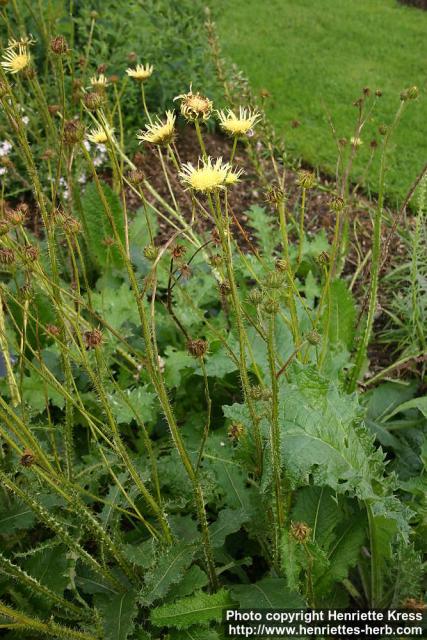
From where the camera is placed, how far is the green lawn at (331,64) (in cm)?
469

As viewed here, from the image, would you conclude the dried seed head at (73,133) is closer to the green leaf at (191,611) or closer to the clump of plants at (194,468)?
the clump of plants at (194,468)

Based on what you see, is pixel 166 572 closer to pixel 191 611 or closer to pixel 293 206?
pixel 191 611

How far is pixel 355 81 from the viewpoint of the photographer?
18.4 feet

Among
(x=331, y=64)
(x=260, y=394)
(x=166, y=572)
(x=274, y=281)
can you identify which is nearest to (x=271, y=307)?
(x=274, y=281)

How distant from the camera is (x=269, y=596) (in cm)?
161

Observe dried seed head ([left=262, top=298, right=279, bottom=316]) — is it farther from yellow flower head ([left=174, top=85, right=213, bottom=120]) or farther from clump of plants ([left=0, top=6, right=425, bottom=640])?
yellow flower head ([left=174, top=85, right=213, bottom=120])

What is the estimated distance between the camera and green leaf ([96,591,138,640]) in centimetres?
153

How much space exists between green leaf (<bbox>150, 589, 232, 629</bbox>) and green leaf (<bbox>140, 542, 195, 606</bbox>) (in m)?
0.04

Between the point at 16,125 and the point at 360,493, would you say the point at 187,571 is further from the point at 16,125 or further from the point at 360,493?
the point at 16,125

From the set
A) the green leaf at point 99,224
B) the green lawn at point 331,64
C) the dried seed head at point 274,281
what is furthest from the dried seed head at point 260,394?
the green lawn at point 331,64

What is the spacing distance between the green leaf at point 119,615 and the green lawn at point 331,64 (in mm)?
3184

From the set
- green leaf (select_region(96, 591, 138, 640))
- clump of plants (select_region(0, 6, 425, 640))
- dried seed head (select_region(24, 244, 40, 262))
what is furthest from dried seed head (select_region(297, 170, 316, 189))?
green leaf (select_region(96, 591, 138, 640))

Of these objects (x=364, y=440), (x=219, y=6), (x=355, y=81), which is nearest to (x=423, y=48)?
(x=355, y=81)

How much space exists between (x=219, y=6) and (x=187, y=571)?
15.8 ft
